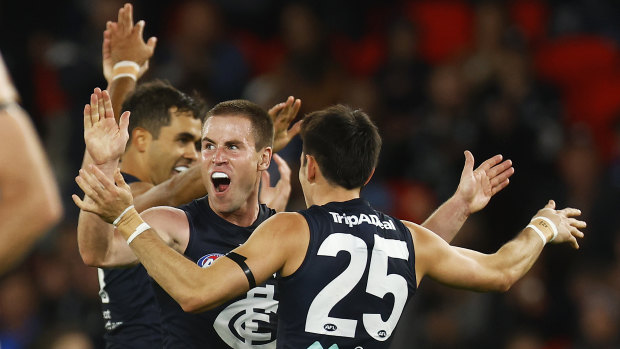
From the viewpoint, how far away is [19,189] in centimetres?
259

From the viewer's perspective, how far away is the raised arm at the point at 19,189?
2562 mm

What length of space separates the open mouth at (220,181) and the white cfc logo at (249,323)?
0.54 metres

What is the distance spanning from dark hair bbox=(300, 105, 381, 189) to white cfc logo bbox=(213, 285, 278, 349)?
2.53 ft

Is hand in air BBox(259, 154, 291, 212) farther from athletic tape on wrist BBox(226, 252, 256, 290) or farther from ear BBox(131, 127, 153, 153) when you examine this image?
athletic tape on wrist BBox(226, 252, 256, 290)

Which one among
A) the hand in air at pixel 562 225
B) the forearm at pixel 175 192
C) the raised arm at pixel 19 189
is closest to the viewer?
the raised arm at pixel 19 189

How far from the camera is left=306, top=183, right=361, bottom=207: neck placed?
4348mm

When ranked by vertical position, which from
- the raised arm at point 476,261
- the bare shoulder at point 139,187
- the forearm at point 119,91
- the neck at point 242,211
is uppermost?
the forearm at point 119,91

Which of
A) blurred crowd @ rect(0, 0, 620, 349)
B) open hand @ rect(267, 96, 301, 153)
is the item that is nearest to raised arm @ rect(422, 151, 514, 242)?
open hand @ rect(267, 96, 301, 153)

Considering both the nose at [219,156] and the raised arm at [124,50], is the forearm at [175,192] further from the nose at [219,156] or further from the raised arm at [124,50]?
the raised arm at [124,50]

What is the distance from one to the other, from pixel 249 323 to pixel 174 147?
Answer: 1398 mm

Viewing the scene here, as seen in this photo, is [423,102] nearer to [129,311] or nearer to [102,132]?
[129,311]

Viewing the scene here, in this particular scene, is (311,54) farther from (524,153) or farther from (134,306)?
(134,306)

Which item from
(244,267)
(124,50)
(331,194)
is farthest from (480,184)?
(124,50)

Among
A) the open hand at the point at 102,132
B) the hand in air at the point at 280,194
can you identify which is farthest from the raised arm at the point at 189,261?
the hand in air at the point at 280,194
